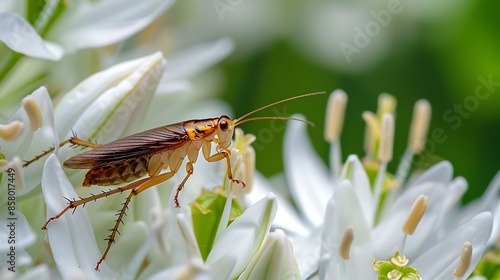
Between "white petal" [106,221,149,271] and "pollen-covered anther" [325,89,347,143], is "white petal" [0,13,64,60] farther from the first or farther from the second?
"pollen-covered anther" [325,89,347,143]

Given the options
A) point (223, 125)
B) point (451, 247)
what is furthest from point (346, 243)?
point (223, 125)

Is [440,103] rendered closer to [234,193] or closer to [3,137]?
[234,193]

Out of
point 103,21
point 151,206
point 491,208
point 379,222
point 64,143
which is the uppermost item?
point 103,21

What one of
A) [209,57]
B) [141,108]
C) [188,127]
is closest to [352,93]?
[209,57]

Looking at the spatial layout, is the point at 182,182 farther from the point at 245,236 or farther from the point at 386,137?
the point at 386,137

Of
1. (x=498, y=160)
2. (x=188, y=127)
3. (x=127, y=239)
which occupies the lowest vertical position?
(x=498, y=160)

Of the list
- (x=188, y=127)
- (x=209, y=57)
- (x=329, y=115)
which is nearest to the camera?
(x=188, y=127)

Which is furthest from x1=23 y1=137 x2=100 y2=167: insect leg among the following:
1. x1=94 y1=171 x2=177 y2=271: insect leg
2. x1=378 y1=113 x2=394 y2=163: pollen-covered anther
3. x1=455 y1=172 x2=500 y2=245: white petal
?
x1=455 y1=172 x2=500 y2=245: white petal
